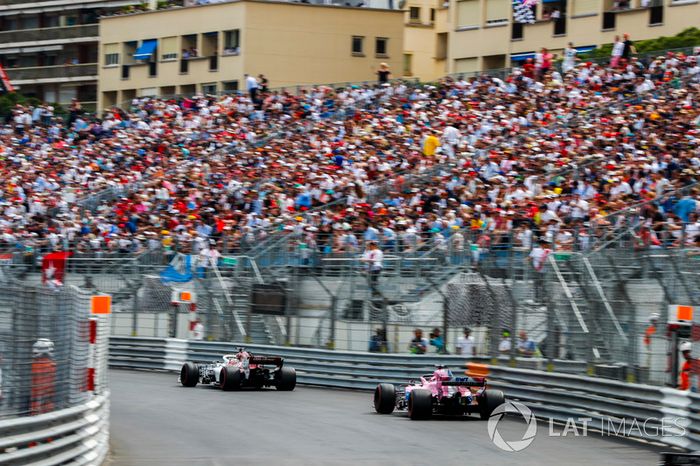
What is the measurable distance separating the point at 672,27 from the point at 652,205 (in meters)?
18.4

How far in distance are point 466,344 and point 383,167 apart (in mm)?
11537

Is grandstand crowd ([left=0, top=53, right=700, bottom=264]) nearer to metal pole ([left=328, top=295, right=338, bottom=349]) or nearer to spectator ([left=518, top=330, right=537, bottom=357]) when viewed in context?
spectator ([left=518, top=330, right=537, bottom=357])

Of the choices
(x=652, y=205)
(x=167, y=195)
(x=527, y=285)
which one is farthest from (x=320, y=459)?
(x=167, y=195)

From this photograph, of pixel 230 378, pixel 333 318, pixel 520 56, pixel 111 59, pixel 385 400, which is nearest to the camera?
pixel 385 400

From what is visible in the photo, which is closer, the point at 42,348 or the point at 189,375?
the point at 42,348

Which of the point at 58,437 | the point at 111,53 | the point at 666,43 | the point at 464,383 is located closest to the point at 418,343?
the point at 464,383

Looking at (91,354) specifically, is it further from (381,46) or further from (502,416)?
(381,46)

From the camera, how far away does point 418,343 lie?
22.2m

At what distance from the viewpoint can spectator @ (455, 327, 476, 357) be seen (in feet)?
68.8

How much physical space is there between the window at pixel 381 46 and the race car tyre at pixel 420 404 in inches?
1606

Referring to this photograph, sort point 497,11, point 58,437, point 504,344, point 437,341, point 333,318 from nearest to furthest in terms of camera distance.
A: point 58,437
point 504,344
point 437,341
point 333,318
point 497,11

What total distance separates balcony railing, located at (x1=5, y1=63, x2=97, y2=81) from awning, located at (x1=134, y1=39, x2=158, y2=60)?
7.71 m

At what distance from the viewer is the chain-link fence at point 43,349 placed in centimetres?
949

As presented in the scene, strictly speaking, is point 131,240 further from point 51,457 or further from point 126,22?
point 126,22
